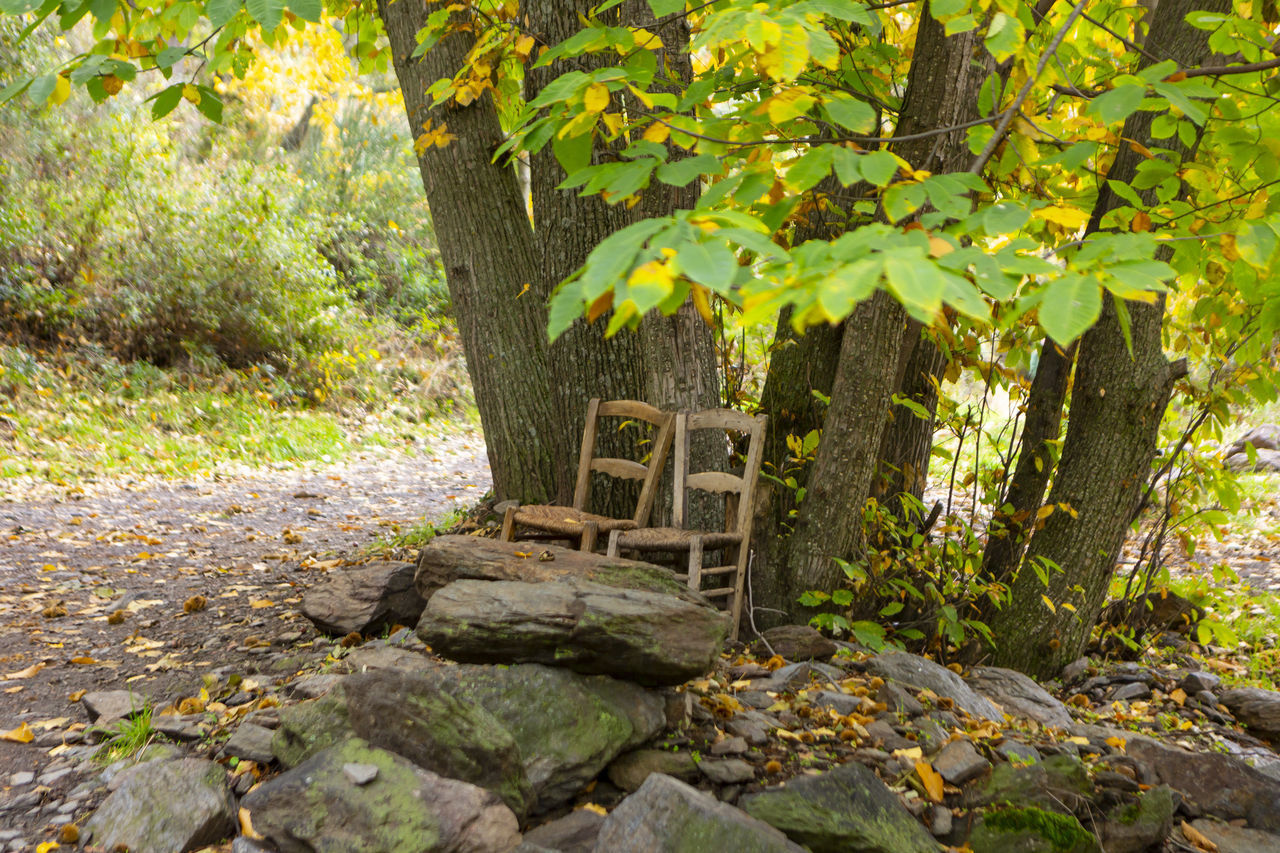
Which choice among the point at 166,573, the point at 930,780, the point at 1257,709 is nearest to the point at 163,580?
the point at 166,573

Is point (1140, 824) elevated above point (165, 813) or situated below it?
above

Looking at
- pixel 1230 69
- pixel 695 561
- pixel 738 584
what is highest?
pixel 1230 69

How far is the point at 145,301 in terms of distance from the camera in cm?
1055

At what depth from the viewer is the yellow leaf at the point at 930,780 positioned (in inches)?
103

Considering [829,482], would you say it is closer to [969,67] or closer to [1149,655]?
[969,67]

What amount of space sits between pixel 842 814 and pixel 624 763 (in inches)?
26.5

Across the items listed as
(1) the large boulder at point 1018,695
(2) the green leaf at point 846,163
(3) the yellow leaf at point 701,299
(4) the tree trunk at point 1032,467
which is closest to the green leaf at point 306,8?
(3) the yellow leaf at point 701,299

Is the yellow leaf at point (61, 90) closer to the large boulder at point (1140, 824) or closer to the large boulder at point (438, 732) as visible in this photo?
the large boulder at point (438, 732)

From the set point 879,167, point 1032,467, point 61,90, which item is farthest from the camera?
point 1032,467

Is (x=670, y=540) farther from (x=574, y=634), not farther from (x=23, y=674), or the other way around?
(x=23, y=674)

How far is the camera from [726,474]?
4.18 metres

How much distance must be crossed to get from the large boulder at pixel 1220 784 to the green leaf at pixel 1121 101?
7.05 feet

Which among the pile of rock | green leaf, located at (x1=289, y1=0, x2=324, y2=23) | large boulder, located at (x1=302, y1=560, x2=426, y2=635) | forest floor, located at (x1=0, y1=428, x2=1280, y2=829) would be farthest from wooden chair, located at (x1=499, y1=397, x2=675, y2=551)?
green leaf, located at (x1=289, y1=0, x2=324, y2=23)

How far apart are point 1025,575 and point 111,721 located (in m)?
4.35
